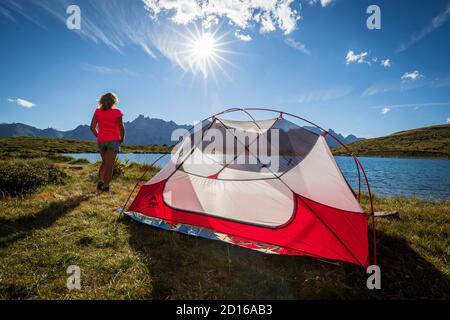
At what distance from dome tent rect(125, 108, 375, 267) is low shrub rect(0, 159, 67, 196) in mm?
3928

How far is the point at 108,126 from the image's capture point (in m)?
6.48

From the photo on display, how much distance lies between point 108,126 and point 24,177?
124 inches

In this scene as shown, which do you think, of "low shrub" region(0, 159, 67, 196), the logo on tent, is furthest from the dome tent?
"low shrub" region(0, 159, 67, 196)

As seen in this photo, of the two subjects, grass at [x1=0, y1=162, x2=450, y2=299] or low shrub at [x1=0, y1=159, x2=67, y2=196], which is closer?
grass at [x1=0, y1=162, x2=450, y2=299]

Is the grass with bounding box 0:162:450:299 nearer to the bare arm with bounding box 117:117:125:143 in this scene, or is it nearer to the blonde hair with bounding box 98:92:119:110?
the bare arm with bounding box 117:117:125:143

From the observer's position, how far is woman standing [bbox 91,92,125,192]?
639 centimetres

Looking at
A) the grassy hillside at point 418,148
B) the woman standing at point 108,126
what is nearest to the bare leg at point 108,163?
the woman standing at point 108,126

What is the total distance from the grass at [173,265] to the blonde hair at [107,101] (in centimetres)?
303

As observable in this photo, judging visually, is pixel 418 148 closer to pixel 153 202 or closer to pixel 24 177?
pixel 153 202

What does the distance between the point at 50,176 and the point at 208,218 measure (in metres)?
6.94

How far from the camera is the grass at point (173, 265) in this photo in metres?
2.96

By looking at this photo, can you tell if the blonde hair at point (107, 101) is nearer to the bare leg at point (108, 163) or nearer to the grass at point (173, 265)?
the bare leg at point (108, 163)
